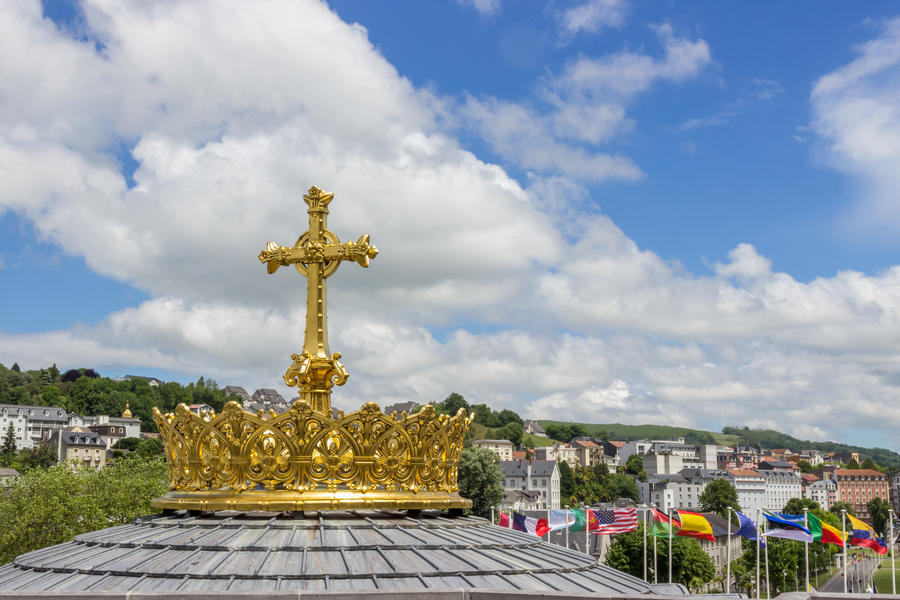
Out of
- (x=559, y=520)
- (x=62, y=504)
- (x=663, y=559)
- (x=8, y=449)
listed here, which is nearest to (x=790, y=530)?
(x=559, y=520)

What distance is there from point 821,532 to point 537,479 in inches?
5444

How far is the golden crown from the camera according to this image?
7.64 metres

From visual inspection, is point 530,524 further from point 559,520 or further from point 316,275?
point 316,275

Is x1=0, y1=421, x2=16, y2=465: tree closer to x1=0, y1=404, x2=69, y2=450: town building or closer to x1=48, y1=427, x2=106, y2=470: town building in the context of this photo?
x1=48, y1=427, x2=106, y2=470: town building

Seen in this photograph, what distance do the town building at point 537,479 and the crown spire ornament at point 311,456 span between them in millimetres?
171554

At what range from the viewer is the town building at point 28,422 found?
594ft

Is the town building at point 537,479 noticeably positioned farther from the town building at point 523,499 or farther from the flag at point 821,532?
the flag at point 821,532

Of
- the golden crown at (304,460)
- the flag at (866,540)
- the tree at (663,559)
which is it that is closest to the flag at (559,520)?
the flag at (866,540)

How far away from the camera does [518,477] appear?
178125 millimetres

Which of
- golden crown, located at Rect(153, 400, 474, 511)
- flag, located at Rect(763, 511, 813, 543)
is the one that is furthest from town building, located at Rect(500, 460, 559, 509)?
golden crown, located at Rect(153, 400, 474, 511)

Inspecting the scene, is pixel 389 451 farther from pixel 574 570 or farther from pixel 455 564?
pixel 574 570

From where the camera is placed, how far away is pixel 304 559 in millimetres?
6594

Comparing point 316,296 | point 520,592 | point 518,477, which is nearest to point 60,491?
point 316,296

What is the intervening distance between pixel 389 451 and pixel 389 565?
1.51 metres
